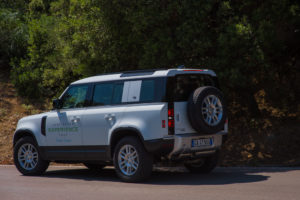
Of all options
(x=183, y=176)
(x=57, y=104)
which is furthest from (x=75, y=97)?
(x=183, y=176)

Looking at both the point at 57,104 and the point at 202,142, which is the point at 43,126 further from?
the point at 202,142

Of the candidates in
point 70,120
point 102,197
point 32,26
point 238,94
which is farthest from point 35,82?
point 102,197

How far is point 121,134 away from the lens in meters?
8.86

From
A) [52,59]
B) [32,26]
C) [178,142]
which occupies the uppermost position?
[32,26]

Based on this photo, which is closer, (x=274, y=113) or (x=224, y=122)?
(x=224, y=122)

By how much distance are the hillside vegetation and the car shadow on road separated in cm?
180

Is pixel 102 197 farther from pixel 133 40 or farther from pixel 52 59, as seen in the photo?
pixel 52 59

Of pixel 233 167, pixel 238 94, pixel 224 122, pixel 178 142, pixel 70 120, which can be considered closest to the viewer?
pixel 178 142

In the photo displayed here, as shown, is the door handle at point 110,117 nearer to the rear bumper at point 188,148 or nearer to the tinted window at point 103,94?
the tinted window at point 103,94

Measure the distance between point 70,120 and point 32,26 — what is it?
435 inches

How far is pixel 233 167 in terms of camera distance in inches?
421

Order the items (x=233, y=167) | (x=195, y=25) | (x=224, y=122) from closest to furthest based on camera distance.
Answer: (x=224, y=122) → (x=233, y=167) → (x=195, y=25)

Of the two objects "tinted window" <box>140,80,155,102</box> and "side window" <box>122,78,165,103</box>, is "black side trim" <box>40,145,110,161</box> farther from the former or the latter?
"tinted window" <box>140,80,155,102</box>

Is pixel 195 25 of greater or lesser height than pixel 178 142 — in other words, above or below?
above
